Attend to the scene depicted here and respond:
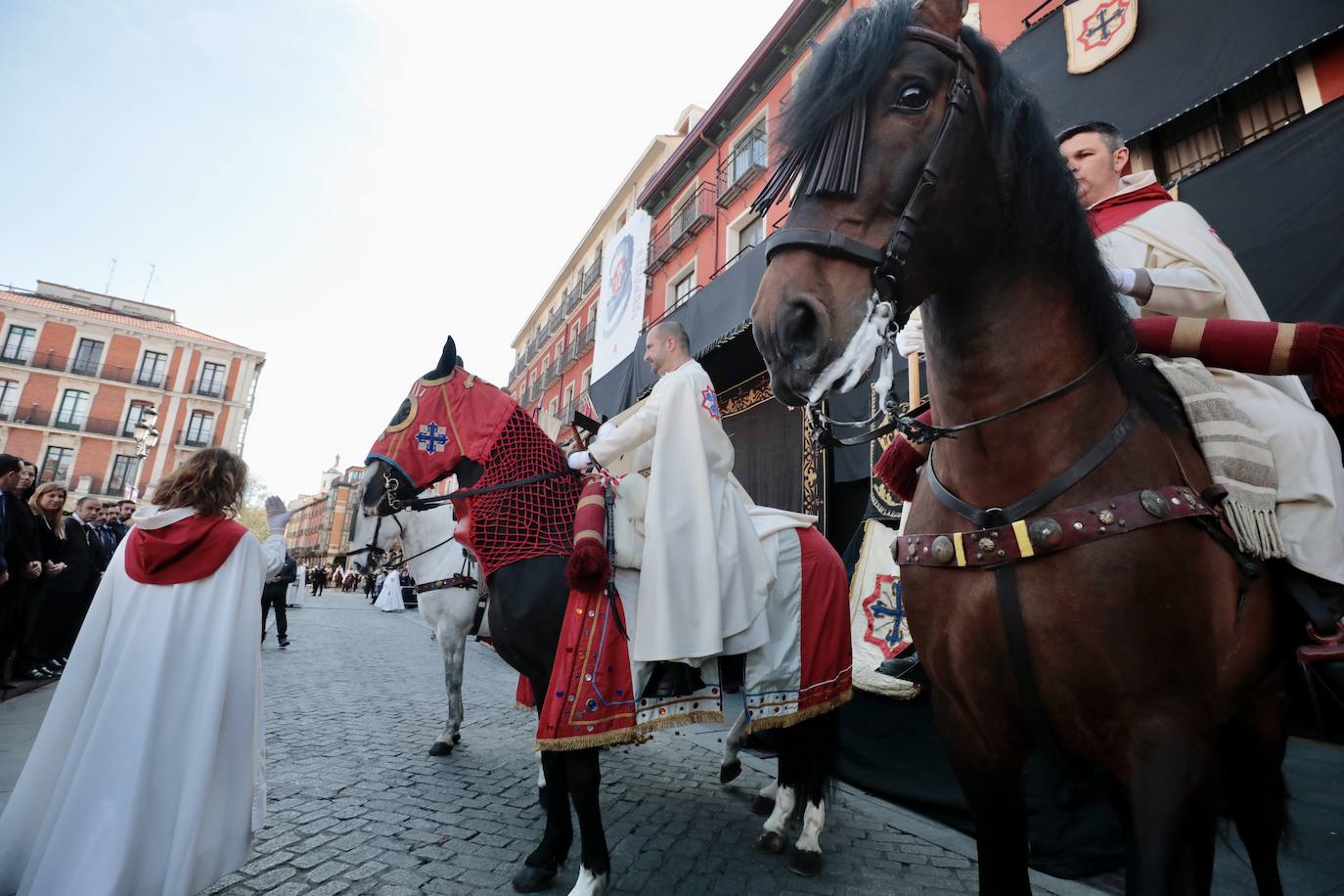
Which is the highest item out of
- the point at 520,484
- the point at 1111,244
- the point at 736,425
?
the point at 736,425

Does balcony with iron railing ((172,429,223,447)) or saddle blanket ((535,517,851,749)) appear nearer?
saddle blanket ((535,517,851,749))

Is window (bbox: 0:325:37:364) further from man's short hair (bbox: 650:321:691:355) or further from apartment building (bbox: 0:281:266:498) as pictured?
man's short hair (bbox: 650:321:691:355)

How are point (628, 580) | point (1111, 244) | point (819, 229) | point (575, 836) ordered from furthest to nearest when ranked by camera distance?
point (575, 836)
point (628, 580)
point (1111, 244)
point (819, 229)

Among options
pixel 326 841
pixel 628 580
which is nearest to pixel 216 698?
pixel 326 841

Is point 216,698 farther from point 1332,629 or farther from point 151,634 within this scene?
point 1332,629

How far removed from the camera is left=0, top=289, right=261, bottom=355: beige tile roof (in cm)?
3706

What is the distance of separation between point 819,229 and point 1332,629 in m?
1.44

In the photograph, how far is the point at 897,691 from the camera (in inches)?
152

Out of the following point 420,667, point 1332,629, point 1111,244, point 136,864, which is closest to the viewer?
point 1332,629

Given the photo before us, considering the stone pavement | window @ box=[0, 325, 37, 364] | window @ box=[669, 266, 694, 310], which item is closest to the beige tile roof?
window @ box=[0, 325, 37, 364]

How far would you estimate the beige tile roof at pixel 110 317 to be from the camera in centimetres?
3706

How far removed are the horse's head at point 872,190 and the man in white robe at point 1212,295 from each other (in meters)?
0.58

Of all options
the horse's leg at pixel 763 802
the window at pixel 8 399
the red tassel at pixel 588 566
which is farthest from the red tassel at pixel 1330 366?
the window at pixel 8 399

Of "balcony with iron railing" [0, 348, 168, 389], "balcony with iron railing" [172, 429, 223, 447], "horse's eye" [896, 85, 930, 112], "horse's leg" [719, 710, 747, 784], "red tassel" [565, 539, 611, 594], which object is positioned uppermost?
"balcony with iron railing" [0, 348, 168, 389]
